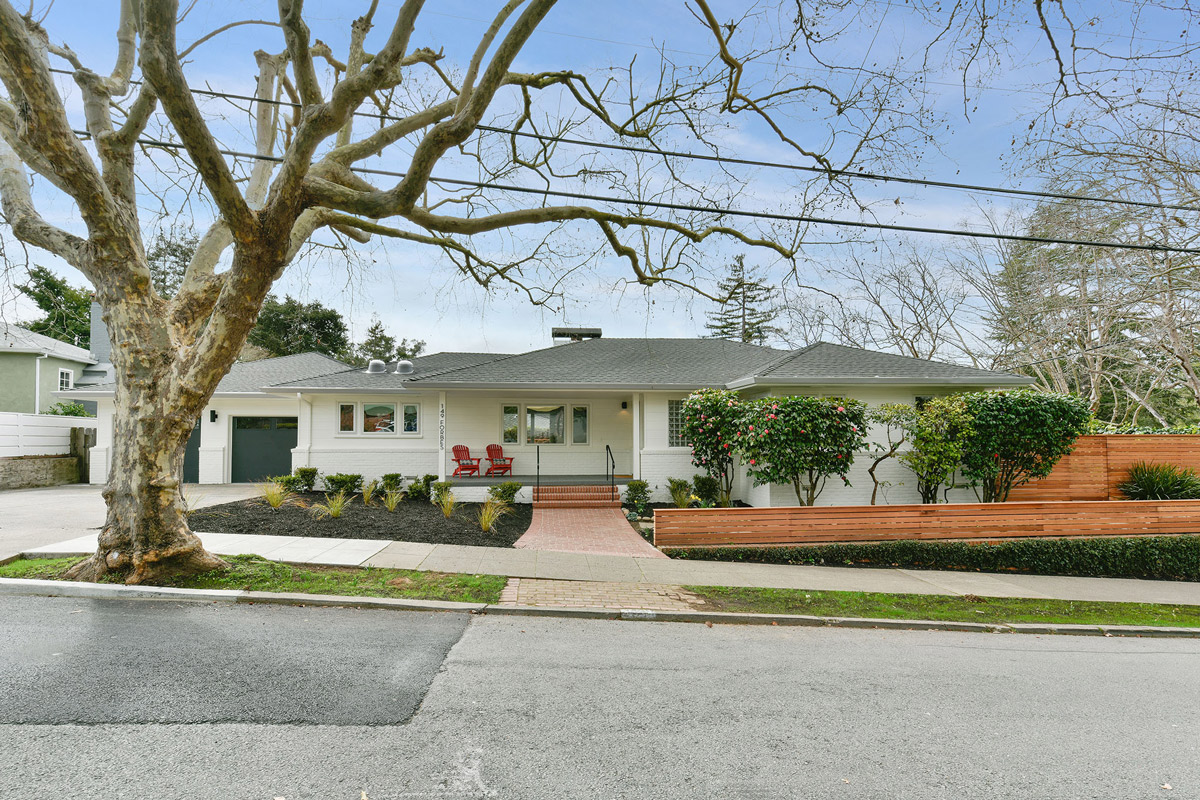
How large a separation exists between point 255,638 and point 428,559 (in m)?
3.31

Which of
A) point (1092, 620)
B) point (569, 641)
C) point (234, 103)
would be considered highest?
point (234, 103)

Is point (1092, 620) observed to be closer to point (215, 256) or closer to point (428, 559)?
point (428, 559)

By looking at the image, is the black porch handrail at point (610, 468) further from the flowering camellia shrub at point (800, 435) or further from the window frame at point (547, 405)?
the flowering camellia shrub at point (800, 435)

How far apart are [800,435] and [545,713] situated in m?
8.21

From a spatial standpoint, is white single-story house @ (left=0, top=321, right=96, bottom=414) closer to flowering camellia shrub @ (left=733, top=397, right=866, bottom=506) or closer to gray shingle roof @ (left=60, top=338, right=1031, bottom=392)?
gray shingle roof @ (left=60, top=338, right=1031, bottom=392)

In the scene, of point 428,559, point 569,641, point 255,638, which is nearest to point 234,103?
point 428,559

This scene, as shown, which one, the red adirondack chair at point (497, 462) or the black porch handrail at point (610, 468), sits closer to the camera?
the black porch handrail at point (610, 468)

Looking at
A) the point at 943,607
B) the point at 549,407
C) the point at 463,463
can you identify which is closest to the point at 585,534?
the point at 943,607

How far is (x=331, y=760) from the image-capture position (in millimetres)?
2982

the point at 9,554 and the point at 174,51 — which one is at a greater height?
the point at 174,51

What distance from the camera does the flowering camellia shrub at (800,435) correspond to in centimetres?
1051

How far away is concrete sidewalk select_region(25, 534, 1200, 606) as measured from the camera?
761 centimetres

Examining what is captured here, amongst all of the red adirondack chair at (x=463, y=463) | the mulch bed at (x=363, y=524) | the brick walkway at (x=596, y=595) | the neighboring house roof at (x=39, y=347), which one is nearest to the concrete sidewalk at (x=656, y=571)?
the brick walkway at (x=596, y=595)

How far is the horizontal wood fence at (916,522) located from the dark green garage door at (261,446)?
1319 cm
